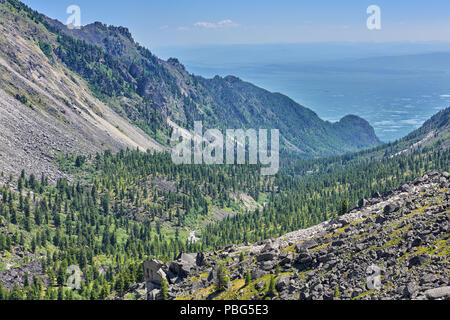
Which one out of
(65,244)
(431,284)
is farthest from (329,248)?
(65,244)

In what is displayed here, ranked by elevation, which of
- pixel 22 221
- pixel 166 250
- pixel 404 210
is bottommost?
pixel 166 250
